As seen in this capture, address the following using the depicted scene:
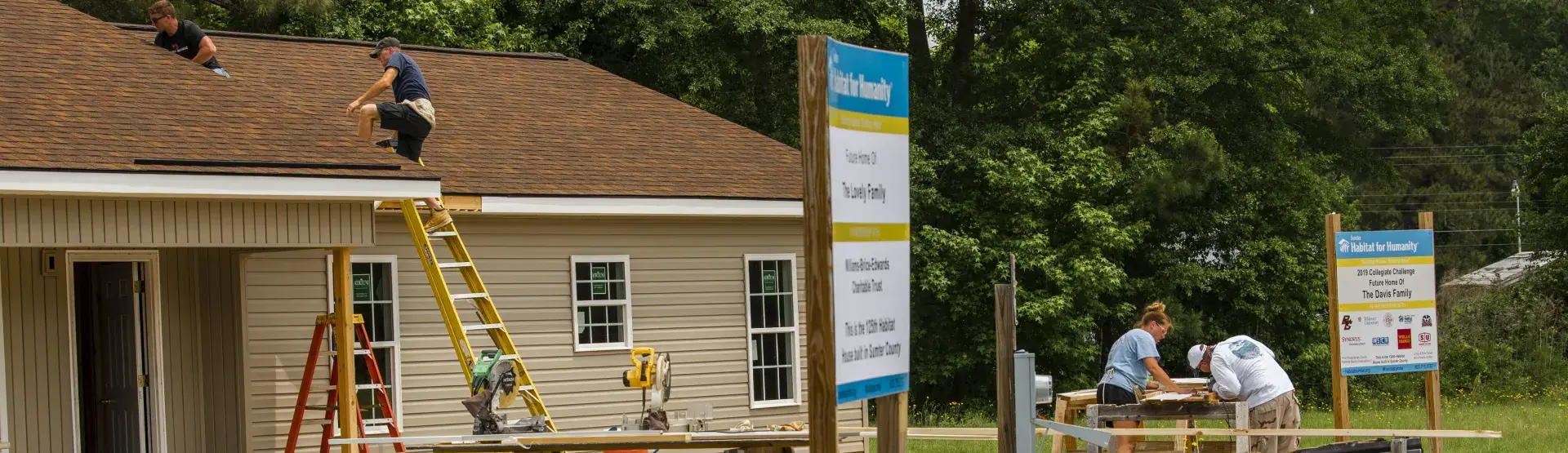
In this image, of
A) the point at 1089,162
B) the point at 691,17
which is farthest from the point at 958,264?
the point at 691,17

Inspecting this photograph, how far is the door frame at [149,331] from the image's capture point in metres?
12.6

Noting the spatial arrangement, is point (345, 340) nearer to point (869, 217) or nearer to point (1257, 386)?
point (1257, 386)

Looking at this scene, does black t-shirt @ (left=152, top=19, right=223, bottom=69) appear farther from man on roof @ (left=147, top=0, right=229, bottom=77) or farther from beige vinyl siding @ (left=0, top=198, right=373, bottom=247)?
beige vinyl siding @ (left=0, top=198, right=373, bottom=247)

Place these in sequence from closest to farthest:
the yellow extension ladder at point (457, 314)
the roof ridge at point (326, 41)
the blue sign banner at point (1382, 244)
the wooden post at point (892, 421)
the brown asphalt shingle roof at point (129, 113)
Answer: the wooden post at point (892, 421), the brown asphalt shingle roof at point (129, 113), the yellow extension ladder at point (457, 314), the blue sign banner at point (1382, 244), the roof ridge at point (326, 41)

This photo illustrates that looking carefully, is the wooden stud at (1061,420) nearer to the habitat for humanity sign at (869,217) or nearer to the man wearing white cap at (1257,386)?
the man wearing white cap at (1257,386)

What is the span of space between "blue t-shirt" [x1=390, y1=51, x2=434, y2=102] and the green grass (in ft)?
20.7

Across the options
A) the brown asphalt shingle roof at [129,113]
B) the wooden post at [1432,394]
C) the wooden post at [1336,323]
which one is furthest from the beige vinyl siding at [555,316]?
the wooden post at [1432,394]

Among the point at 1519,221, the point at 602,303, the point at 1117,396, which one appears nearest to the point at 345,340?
the point at 602,303

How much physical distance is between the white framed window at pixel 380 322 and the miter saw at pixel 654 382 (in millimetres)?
3178

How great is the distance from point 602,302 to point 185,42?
457cm

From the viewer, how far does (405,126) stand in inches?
551

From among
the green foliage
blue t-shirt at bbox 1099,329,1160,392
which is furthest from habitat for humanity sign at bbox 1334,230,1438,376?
the green foliage

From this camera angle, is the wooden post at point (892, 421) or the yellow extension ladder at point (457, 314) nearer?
the wooden post at point (892, 421)

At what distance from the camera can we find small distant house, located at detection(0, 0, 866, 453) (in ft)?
37.9
